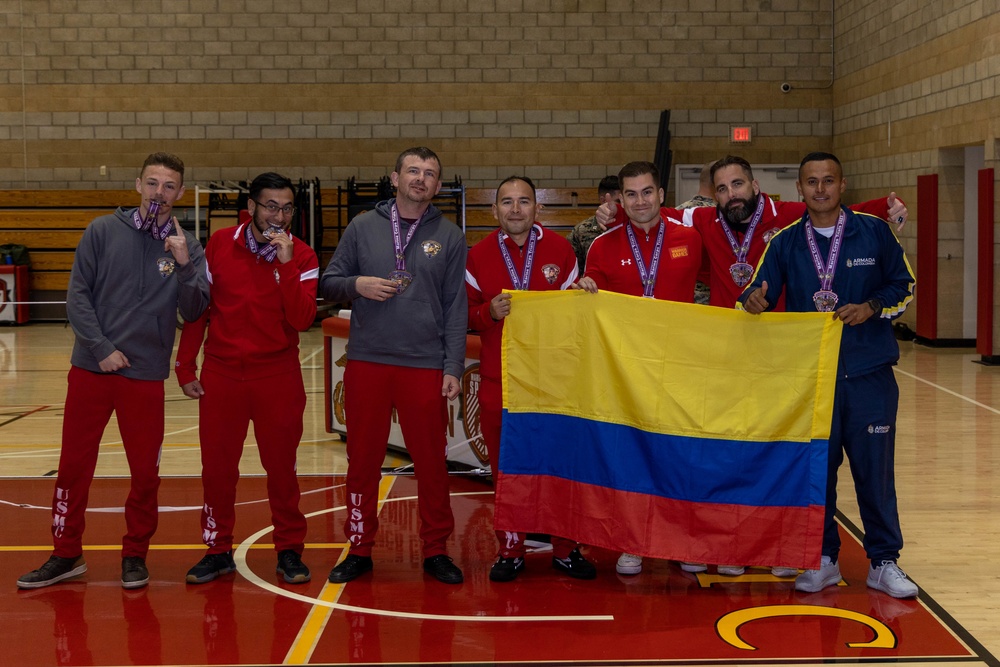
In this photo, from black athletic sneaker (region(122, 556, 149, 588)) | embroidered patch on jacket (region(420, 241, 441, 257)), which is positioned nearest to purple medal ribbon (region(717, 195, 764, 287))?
embroidered patch on jacket (region(420, 241, 441, 257))

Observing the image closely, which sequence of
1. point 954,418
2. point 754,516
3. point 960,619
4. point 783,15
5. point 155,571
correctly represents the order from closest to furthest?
point 960,619 < point 754,516 < point 155,571 < point 954,418 < point 783,15

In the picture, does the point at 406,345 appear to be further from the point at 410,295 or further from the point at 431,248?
the point at 431,248

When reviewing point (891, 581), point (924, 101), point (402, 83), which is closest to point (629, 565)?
point (891, 581)

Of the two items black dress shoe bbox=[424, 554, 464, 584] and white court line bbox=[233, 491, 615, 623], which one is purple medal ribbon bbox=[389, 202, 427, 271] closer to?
black dress shoe bbox=[424, 554, 464, 584]

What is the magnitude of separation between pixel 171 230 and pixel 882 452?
3098 millimetres

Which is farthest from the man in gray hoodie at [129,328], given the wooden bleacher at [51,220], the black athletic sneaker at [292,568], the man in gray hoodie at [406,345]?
the wooden bleacher at [51,220]

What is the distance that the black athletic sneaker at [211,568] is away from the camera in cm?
467

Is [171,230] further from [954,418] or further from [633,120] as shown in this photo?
[633,120]

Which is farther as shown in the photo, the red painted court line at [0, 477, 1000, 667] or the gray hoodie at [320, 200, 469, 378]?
the gray hoodie at [320, 200, 469, 378]

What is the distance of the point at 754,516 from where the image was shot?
4.48 meters

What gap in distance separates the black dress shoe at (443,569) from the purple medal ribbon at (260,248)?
1.47 m

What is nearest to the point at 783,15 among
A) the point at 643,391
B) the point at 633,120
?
the point at 633,120

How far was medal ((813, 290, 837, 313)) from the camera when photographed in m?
4.42

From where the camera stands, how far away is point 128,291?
4.56 m
